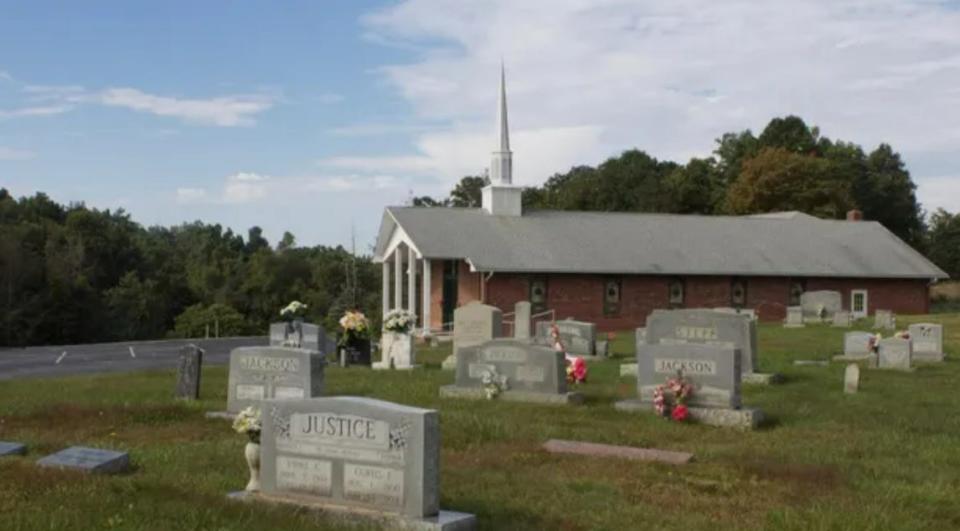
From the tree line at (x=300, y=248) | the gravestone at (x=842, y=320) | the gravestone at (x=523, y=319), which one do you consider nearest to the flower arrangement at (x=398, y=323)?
the gravestone at (x=523, y=319)

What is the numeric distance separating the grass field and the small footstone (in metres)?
0.18

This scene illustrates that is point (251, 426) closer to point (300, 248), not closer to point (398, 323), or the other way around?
point (398, 323)

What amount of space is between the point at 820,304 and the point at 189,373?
1254 inches

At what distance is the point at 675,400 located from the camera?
15.0 meters

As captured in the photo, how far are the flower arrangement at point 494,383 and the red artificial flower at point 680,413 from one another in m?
3.07

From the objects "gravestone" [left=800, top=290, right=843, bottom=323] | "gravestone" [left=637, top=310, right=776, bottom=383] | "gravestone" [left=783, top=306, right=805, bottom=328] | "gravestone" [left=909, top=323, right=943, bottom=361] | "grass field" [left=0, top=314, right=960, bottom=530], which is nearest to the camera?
"grass field" [left=0, top=314, right=960, bottom=530]

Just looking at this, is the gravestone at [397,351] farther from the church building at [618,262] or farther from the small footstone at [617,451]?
the church building at [618,262]

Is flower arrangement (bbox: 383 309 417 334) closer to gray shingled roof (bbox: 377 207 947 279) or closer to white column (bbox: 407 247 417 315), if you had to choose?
gray shingled roof (bbox: 377 207 947 279)

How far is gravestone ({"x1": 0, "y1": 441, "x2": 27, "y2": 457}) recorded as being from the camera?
35.6 ft

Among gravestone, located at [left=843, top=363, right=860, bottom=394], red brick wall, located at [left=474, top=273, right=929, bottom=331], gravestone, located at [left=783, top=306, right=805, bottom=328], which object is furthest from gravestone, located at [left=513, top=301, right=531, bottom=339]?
gravestone, located at [left=783, top=306, right=805, bottom=328]

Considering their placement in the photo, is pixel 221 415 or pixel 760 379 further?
pixel 760 379

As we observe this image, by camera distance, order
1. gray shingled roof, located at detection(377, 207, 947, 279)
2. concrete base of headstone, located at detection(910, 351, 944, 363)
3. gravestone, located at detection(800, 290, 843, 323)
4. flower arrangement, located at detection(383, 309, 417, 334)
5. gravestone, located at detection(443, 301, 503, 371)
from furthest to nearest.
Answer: gray shingled roof, located at detection(377, 207, 947, 279), gravestone, located at detection(800, 290, 843, 323), concrete base of headstone, located at detection(910, 351, 944, 363), gravestone, located at detection(443, 301, 503, 371), flower arrangement, located at detection(383, 309, 417, 334)

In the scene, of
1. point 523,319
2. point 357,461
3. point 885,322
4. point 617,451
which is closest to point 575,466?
point 617,451

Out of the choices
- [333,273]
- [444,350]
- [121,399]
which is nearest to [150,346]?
[444,350]
